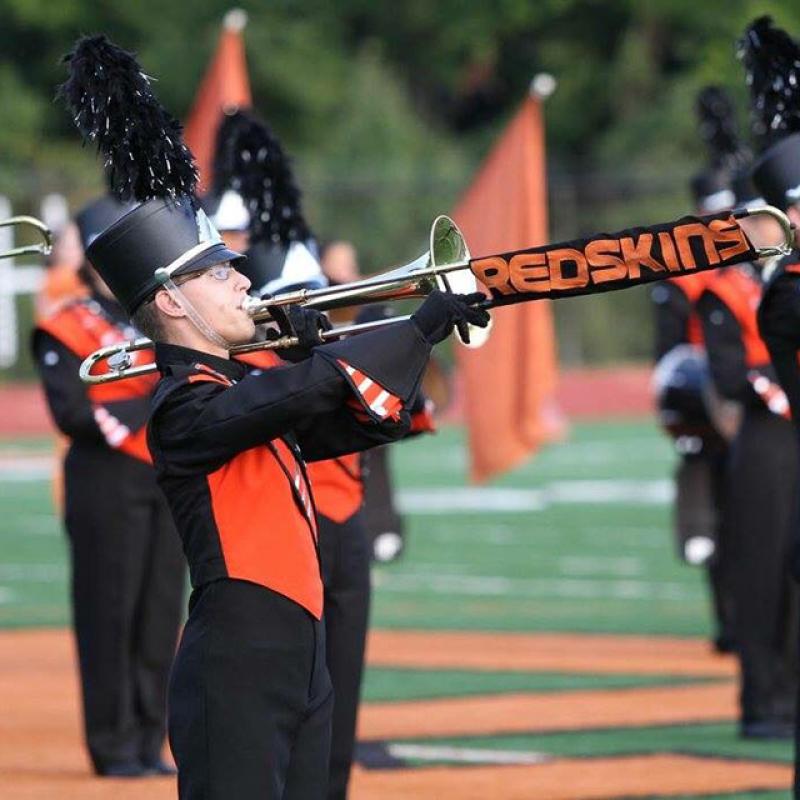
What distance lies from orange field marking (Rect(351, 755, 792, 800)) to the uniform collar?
2.64 metres

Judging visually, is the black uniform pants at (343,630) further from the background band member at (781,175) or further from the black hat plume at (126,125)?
the black hat plume at (126,125)

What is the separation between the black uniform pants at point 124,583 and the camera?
25.7 ft

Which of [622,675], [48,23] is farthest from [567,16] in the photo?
[622,675]

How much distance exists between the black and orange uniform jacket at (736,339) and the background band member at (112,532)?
2061mm

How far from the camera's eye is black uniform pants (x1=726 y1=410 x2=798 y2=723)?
27.8 ft

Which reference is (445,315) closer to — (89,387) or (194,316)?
(194,316)

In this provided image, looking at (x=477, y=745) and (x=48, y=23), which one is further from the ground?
(x=48, y=23)

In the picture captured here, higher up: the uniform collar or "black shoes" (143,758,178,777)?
the uniform collar

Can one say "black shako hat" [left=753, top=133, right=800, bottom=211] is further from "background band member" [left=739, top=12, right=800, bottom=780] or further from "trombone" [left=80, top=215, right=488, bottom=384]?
"trombone" [left=80, top=215, right=488, bottom=384]

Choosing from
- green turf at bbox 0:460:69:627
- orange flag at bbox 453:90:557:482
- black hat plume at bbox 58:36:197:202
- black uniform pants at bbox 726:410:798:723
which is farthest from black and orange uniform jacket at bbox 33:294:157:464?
orange flag at bbox 453:90:557:482

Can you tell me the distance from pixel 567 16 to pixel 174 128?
36.1 m

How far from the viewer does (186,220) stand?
4703mm

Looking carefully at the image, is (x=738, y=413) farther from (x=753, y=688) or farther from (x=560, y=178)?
(x=560, y=178)

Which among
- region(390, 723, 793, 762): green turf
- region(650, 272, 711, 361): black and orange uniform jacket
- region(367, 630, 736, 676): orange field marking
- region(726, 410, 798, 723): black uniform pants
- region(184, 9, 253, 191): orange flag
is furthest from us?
region(184, 9, 253, 191): orange flag
